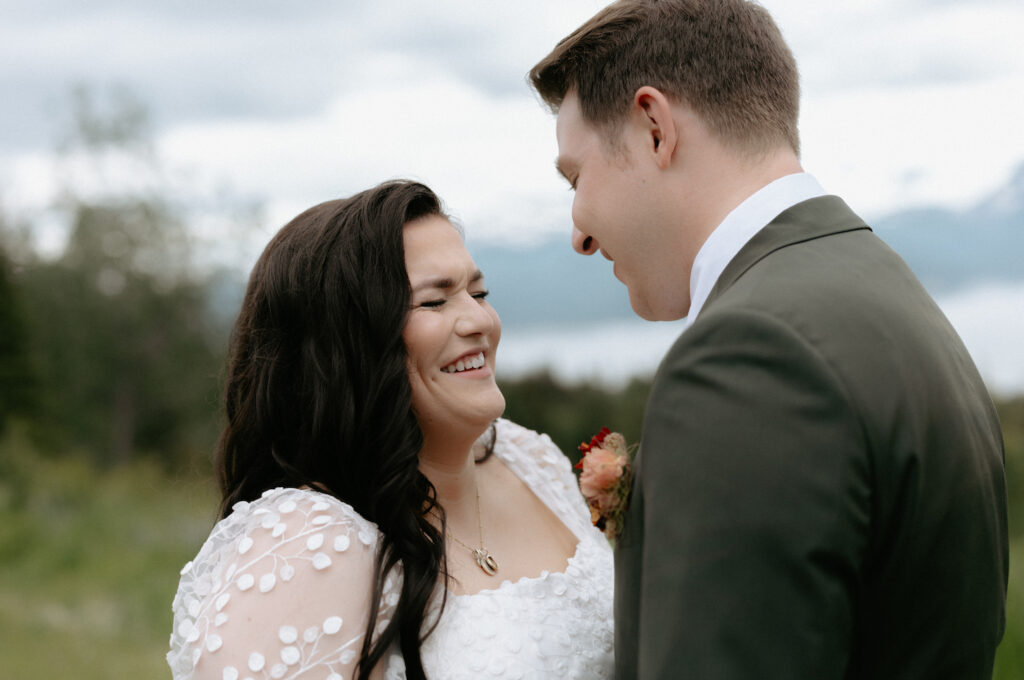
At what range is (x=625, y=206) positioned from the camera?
2.35 meters

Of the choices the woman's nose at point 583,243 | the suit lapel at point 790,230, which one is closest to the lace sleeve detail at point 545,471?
the woman's nose at point 583,243

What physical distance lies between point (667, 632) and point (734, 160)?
107 centimetres

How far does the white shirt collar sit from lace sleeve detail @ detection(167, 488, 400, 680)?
127 centimetres

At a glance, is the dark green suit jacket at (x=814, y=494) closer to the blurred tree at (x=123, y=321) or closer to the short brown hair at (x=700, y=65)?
the short brown hair at (x=700, y=65)

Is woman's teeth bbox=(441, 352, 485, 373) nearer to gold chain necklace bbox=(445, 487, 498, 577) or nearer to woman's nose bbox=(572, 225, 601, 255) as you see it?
gold chain necklace bbox=(445, 487, 498, 577)

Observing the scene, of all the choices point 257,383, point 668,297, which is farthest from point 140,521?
point 668,297

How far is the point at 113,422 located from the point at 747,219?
2298 centimetres

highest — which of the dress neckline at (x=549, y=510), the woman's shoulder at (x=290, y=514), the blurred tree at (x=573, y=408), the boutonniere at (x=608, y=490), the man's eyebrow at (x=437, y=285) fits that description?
the man's eyebrow at (x=437, y=285)

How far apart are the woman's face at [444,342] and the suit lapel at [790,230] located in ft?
4.16

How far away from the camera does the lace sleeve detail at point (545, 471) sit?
380 cm

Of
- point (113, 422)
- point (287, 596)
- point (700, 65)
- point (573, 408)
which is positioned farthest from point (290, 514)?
A: point (113, 422)

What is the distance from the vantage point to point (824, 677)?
1.59m

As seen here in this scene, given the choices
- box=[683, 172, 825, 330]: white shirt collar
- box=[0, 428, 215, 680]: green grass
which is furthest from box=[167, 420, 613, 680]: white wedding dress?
box=[0, 428, 215, 680]: green grass

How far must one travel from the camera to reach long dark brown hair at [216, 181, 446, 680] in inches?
119
